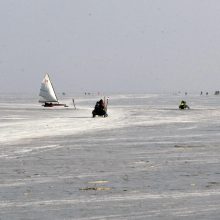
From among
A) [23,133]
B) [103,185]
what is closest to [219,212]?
[103,185]

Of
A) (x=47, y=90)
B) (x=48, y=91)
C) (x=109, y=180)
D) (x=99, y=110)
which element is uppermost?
(x=47, y=90)

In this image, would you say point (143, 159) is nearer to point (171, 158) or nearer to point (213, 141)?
point (171, 158)

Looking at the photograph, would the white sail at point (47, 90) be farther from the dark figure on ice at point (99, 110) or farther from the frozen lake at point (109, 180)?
the frozen lake at point (109, 180)

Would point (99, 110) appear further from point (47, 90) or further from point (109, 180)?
point (109, 180)

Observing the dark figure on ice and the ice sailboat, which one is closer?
the dark figure on ice

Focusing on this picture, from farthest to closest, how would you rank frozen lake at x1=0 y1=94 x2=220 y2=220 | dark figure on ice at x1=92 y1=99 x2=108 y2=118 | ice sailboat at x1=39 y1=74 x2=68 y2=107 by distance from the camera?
ice sailboat at x1=39 y1=74 x2=68 y2=107 → dark figure on ice at x1=92 y1=99 x2=108 y2=118 → frozen lake at x1=0 y1=94 x2=220 y2=220

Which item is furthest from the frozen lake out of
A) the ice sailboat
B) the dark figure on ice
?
the ice sailboat

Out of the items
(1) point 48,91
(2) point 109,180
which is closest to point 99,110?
(1) point 48,91

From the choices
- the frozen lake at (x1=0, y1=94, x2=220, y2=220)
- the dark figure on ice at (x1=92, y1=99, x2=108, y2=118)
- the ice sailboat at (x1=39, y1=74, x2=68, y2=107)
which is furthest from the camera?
the ice sailboat at (x1=39, y1=74, x2=68, y2=107)

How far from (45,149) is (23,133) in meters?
8.59

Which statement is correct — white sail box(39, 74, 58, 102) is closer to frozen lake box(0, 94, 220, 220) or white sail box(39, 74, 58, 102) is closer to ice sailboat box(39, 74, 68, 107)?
ice sailboat box(39, 74, 68, 107)

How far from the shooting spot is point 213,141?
24.5 meters

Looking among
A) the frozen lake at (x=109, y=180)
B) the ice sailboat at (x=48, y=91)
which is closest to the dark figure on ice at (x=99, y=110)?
the frozen lake at (x=109, y=180)

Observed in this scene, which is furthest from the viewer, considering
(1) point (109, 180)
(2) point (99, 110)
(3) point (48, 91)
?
(3) point (48, 91)
